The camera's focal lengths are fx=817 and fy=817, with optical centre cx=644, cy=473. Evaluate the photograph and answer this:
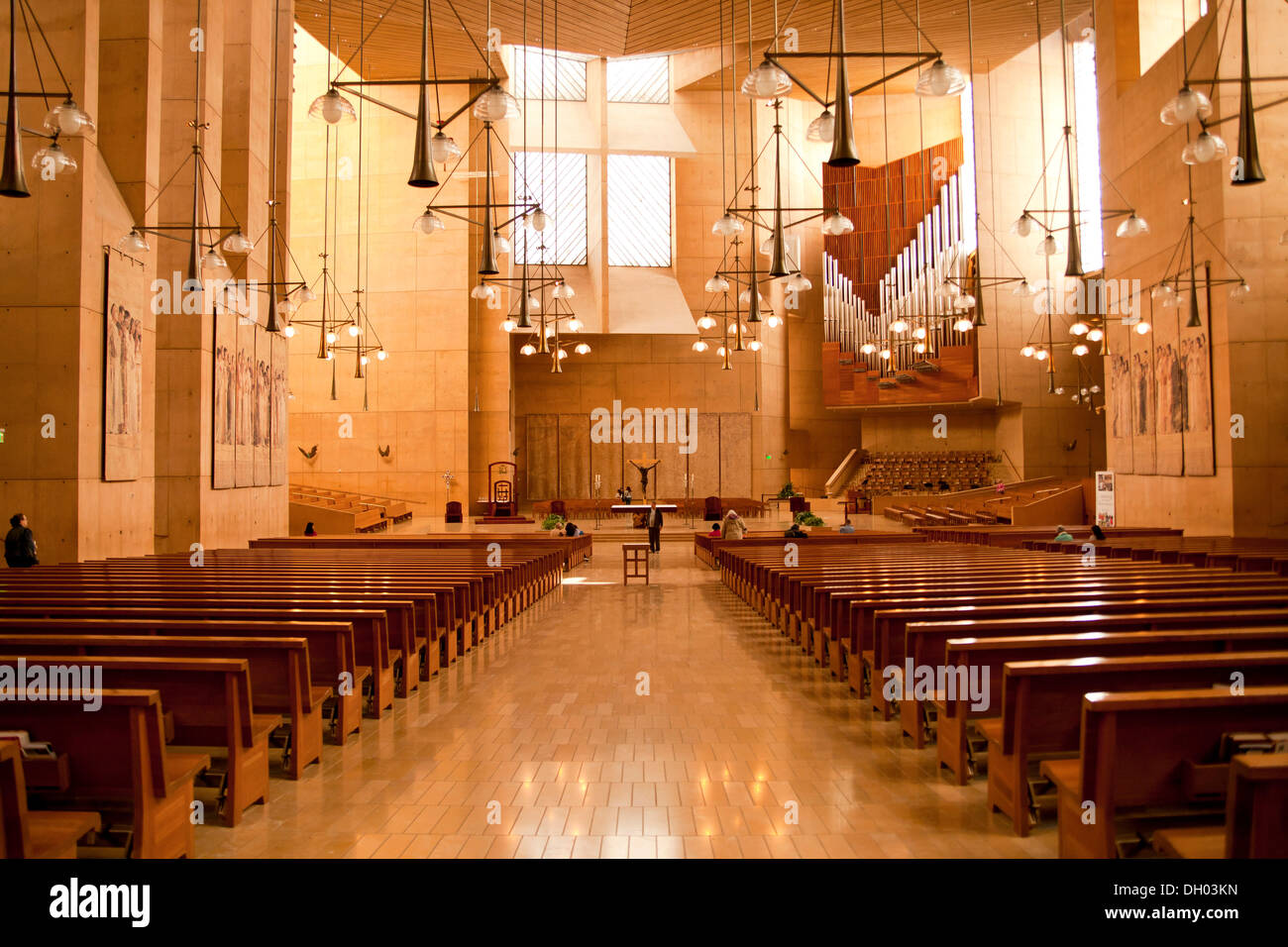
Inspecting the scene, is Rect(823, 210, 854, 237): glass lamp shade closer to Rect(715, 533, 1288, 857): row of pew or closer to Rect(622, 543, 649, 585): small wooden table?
Rect(715, 533, 1288, 857): row of pew

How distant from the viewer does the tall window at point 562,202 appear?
80.0ft

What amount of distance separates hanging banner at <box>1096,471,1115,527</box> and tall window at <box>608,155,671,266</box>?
15.0 m

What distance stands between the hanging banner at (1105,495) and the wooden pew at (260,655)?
13494 mm

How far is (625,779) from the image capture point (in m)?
3.73

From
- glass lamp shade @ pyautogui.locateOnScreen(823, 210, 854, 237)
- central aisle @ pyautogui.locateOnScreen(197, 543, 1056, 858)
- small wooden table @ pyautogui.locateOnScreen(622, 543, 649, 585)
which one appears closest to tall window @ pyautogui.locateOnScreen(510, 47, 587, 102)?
small wooden table @ pyautogui.locateOnScreen(622, 543, 649, 585)

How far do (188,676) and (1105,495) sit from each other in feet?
47.2

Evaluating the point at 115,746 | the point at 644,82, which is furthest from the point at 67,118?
the point at 644,82

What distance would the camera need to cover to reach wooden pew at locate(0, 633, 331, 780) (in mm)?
3547

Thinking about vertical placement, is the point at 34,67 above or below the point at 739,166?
below

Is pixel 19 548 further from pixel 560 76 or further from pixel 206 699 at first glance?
pixel 560 76

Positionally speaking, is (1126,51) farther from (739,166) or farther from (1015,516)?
(739,166)
